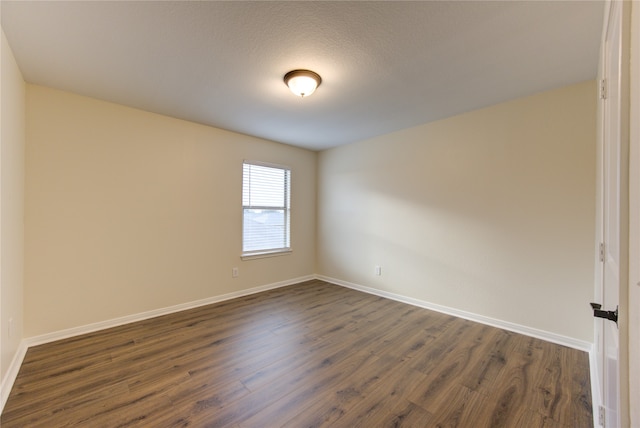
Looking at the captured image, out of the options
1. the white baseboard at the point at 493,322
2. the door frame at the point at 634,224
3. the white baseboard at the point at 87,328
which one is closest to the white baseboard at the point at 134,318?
the white baseboard at the point at 87,328

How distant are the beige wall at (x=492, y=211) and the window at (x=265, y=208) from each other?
3.99ft

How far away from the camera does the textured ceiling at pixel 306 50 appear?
1.58 meters

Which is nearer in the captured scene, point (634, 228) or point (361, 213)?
point (634, 228)

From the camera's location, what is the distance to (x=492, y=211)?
2912 millimetres

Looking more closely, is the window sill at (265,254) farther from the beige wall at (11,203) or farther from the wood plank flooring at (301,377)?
the beige wall at (11,203)

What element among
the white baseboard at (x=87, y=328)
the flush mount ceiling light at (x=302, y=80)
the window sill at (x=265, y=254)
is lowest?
the white baseboard at (x=87, y=328)

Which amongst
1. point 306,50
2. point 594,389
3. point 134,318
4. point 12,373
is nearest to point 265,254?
point 134,318

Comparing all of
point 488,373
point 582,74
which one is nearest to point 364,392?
point 488,373

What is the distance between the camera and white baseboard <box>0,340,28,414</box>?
1695 millimetres

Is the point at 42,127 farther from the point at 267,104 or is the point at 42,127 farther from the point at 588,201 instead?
the point at 588,201

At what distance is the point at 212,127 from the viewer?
11.8 feet

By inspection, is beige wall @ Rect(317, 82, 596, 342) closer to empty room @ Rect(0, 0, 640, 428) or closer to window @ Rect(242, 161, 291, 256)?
empty room @ Rect(0, 0, 640, 428)

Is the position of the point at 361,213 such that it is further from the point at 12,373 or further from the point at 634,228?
the point at 12,373

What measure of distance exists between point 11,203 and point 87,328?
1433mm
